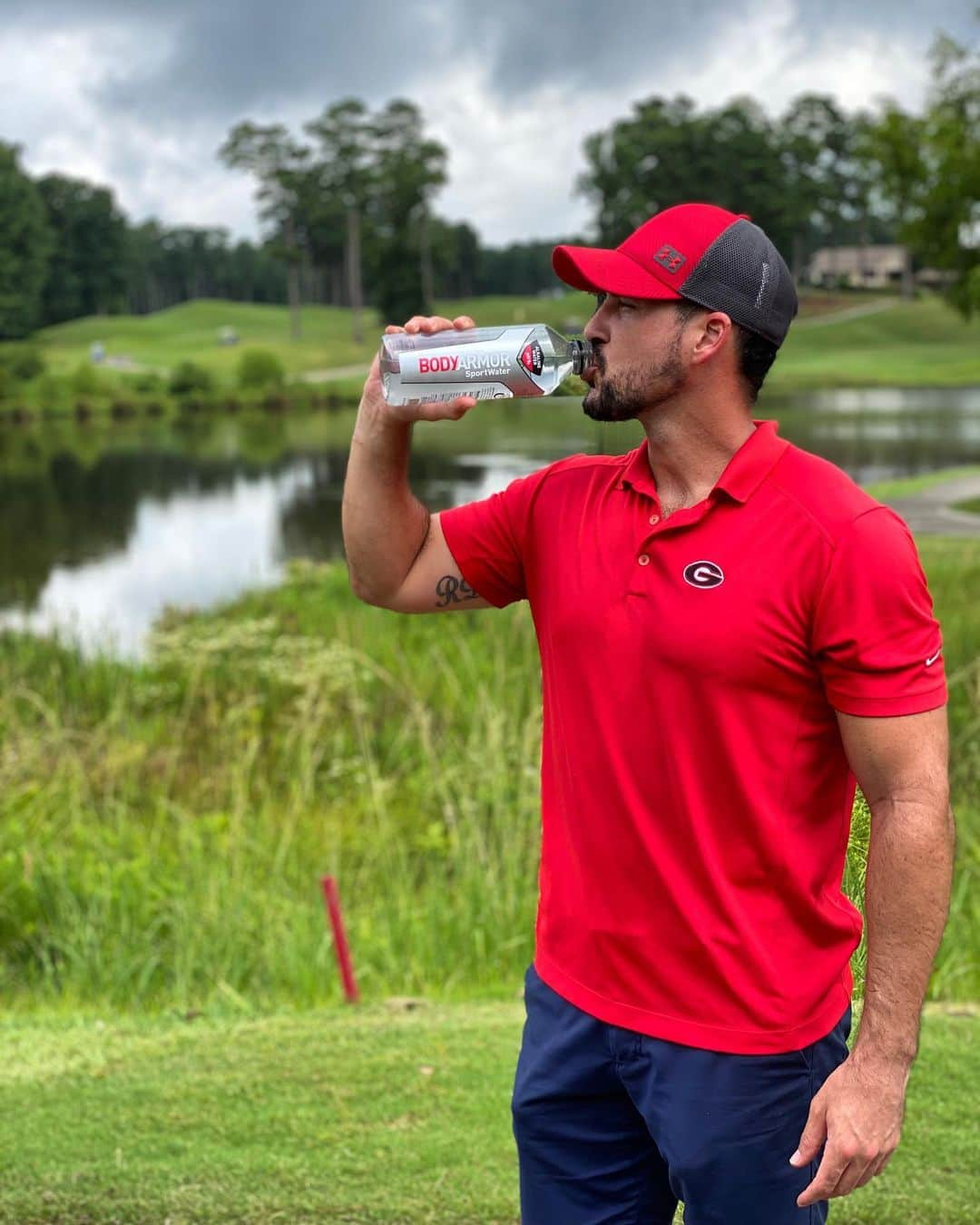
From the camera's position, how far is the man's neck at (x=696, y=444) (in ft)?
7.36

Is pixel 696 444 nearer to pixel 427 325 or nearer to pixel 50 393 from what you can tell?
pixel 427 325

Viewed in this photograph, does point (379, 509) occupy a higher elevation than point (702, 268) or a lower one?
lower

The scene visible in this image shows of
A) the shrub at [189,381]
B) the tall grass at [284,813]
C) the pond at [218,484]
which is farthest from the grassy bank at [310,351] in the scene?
the tall grass at [284,813]

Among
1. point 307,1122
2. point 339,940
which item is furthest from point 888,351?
point 307,1122

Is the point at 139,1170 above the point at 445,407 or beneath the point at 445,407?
beneath

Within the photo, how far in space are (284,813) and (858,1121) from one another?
6137 mm

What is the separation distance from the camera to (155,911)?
5.96 m

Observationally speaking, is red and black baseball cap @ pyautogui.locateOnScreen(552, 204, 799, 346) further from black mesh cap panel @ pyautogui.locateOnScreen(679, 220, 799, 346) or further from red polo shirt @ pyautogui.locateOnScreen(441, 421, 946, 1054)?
red polo shirt @ pyautogui.locateOnScreen(441, 421, 946, 1054)

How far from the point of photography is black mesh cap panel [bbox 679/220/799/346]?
86.3 inches

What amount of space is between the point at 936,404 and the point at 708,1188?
142ft

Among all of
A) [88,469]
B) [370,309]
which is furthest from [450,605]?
[370,309]

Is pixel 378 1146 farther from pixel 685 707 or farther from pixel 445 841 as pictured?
pixel 445 841

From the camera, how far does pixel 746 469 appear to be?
7.11 ft

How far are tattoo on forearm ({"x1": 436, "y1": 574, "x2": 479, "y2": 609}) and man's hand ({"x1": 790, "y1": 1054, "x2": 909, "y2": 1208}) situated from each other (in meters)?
1.03
